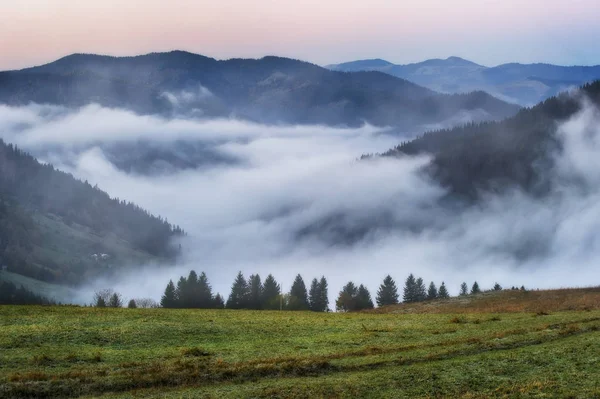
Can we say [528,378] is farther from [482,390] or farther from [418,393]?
[418,393]

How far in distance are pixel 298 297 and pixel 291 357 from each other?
105m

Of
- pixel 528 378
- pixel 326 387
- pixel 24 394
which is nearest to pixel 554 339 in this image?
pixel 528 378

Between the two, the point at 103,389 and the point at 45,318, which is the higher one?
the point at 45,318

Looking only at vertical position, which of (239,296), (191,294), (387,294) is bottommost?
(387,294)

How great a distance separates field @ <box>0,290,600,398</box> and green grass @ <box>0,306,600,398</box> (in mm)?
69

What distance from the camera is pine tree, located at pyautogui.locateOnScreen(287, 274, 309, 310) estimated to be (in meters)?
130

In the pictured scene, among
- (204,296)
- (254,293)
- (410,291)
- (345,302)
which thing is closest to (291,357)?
(204,296)

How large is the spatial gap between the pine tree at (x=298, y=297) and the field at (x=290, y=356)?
76.7 meters

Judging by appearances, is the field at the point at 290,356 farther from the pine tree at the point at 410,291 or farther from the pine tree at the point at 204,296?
the pine tree at the point at 410,291

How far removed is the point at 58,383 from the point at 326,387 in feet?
38.4

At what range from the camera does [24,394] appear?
26.8 metres

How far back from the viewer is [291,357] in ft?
114

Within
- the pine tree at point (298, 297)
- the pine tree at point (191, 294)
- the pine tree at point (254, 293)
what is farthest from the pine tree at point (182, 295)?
the pine tree at point (298, 297)

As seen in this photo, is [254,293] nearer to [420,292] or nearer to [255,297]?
[255,297]
